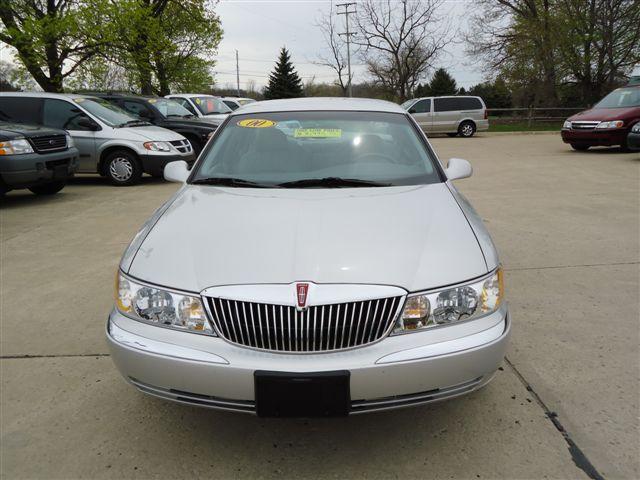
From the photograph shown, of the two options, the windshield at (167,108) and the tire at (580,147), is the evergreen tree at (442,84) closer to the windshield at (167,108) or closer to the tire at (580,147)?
the tire at (580,147)

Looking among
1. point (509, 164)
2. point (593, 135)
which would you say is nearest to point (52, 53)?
point (509, 164)

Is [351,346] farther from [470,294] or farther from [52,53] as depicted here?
[52,53]

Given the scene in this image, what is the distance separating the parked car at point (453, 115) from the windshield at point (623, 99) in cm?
771

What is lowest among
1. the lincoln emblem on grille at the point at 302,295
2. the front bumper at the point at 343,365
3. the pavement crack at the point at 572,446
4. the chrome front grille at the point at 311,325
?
the pavement crack at the point at 572,446

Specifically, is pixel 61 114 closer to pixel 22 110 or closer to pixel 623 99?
pixel 22 110

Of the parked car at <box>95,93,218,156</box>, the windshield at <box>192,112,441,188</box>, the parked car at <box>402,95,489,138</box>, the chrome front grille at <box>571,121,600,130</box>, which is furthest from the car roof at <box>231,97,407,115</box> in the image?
the parked car at <box>402,95,489,138</box>

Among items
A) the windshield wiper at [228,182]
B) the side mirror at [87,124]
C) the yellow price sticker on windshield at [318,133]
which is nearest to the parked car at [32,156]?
the side mirror at [87,124]

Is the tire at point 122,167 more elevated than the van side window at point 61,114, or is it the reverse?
the van side window at point 61,114

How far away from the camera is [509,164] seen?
1177 centimetres

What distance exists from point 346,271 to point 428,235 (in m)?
0.51

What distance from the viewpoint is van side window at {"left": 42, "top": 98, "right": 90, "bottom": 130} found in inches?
370

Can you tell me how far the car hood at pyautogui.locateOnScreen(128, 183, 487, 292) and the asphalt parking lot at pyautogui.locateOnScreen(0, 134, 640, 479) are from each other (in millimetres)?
783

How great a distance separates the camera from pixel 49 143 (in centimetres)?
775

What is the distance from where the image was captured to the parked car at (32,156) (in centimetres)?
718
